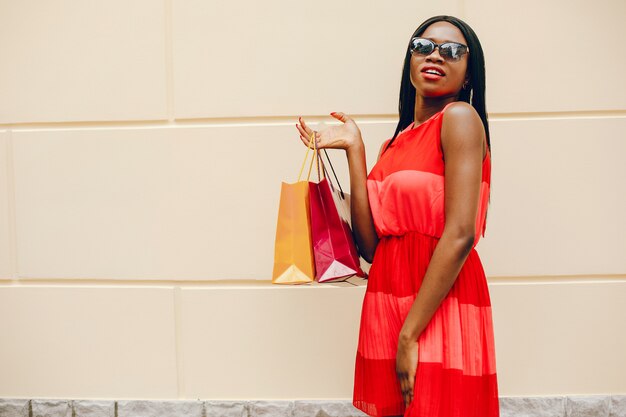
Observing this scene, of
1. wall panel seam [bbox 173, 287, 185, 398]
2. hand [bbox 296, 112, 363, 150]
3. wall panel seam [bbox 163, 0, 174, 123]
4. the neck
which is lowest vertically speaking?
wall panel seam [bbox 173, 287, 185, 398]

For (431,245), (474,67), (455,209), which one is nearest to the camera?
(455,209)

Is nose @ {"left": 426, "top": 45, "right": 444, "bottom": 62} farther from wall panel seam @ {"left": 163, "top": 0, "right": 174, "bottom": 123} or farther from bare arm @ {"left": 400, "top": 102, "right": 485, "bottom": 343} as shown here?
wall panel seam @ {"left": 163, "top": 0, "right": 174, "bottom": 123}

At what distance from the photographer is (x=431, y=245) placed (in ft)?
6.15

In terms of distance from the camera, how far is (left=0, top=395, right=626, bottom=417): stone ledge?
3145 millimetres

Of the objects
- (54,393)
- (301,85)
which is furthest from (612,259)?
(54,393)

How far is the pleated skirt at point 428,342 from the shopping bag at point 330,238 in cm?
12

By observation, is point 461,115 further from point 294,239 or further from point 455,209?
point 294,239

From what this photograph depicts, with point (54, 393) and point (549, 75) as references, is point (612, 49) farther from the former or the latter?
point (54, 393)

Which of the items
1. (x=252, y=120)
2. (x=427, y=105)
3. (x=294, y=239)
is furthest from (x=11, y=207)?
(x=427, y=105)

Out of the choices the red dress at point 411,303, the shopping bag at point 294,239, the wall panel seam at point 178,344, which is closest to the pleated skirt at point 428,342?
the red dress at point 411,303

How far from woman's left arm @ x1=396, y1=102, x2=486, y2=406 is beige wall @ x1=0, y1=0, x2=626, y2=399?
1.40 metres

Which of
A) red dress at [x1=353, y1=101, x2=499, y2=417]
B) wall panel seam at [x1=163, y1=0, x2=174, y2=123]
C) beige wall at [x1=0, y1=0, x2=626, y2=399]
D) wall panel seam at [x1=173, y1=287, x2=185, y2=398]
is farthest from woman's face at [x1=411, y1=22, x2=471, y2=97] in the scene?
wall panel seam at [x1=173, y1=287, x2=185, y2=398]

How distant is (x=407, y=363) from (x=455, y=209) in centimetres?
52

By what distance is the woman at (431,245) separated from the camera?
1.76m
